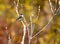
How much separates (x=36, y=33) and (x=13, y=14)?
0.31m

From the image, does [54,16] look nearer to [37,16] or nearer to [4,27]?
[37,16]

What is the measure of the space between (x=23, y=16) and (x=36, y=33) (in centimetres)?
23

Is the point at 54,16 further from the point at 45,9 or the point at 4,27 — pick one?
the point at 4,27

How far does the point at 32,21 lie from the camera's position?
2.34m

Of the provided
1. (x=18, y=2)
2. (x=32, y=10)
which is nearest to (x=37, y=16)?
(x=32, y=10)

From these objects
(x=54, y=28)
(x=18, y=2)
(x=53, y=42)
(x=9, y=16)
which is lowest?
Result: (x=53, y=42)

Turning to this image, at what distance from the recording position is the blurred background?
91.7 inches

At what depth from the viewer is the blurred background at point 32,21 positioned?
2.33 m

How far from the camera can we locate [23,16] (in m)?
2.30

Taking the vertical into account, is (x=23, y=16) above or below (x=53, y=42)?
above

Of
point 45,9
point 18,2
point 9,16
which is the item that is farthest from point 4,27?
point 45,9

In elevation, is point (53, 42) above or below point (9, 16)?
below

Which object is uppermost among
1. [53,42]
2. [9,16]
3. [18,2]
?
[18,2]

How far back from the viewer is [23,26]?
2.33 metres
